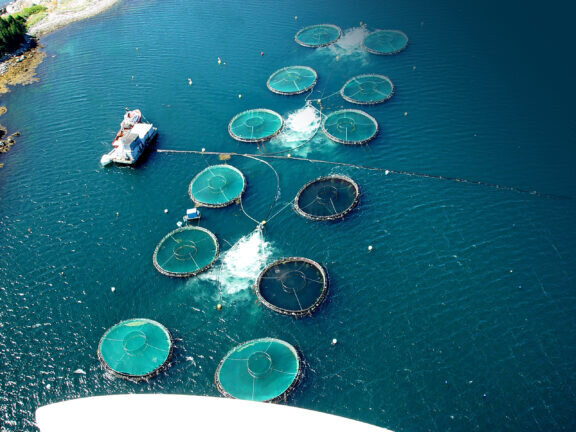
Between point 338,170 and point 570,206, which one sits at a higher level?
point 338,170

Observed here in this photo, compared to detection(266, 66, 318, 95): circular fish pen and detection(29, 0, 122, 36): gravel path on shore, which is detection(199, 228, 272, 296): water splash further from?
detection(29, 0, 122, 36): gravel path on shore

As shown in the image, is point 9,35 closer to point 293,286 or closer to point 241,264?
point 241,264

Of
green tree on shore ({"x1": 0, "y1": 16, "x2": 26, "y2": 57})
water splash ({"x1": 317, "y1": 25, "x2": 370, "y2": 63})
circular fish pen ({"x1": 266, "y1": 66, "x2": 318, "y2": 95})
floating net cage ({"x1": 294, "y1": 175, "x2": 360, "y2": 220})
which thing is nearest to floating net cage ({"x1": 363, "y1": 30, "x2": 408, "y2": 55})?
water splash ({"x1": 317, "y1": 25, "x2": 370, "y2": 63})

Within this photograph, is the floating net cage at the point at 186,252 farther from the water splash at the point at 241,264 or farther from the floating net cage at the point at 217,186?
the floating net cage at the point at 217,186

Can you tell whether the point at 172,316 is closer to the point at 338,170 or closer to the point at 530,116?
the point at 338,170

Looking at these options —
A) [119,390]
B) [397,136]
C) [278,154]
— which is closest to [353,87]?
[397,136]

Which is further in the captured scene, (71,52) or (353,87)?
(71,52)
